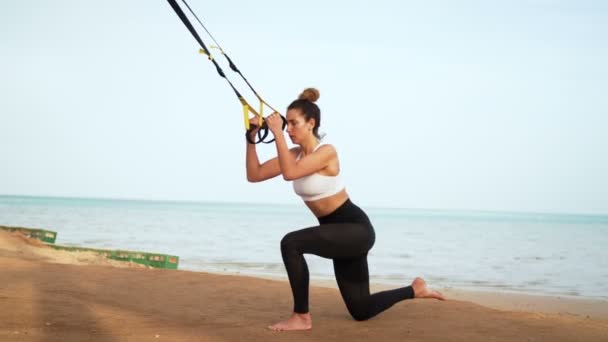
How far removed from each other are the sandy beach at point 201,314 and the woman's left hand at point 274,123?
1249 mm

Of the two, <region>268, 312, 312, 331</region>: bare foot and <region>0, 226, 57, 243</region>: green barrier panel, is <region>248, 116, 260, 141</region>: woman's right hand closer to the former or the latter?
<region>268, 312, 312, 331</region>: bare foot

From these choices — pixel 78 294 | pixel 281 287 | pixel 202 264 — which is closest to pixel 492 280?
pixel 202 264

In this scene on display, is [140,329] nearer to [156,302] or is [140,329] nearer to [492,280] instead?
[156,302]

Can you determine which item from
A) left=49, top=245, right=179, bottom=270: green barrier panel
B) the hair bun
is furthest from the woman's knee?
left=49, top=245, right=179, bottom=270: green barrier panel

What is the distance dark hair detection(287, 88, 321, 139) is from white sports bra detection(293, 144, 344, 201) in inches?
8.6

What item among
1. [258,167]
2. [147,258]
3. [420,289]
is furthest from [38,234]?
[420,289]

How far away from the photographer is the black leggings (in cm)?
409

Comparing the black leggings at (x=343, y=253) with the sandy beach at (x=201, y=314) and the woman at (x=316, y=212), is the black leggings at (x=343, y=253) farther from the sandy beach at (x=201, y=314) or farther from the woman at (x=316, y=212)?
the sandy beach at (x=201, y=314)

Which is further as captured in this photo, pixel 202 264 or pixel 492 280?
pixel 202 264

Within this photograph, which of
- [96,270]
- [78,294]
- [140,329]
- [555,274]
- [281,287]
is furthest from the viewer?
[555,274]

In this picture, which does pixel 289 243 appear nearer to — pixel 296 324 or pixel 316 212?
pixel 316 212

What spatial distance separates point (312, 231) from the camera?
408 centimetres

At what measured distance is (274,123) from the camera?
13.4 ft

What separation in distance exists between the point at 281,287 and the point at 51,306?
247 centimetres
